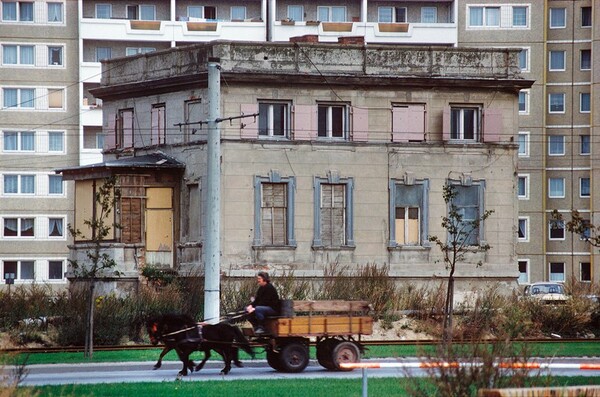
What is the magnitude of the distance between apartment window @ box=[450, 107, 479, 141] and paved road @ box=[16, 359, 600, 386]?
822 inches

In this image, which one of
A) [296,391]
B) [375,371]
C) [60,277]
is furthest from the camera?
[60,277]

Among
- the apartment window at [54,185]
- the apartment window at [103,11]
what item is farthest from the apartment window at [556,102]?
the apartment window at [54,185]

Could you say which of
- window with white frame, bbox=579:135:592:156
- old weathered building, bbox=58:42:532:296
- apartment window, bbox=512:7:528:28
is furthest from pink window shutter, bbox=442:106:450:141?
window with white frame, bbox=579:135:592:156

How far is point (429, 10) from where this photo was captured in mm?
92125

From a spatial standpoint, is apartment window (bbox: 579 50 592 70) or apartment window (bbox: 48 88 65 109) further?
apartment window (bbox: 579 50 592 70)

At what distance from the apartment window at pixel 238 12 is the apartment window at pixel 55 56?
1096 centimetres

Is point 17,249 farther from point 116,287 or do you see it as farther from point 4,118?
point 116,287

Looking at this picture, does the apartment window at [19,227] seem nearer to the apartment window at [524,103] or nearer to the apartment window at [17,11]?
the apartment window at [17,11]

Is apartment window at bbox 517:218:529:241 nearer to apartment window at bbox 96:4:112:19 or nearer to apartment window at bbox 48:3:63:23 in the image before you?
apartment window at bbox 96:4:112:19

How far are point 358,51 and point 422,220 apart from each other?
649cm

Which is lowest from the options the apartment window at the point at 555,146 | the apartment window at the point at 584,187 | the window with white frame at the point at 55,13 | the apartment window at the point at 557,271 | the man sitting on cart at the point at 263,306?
the apartment window at the point at 557,271

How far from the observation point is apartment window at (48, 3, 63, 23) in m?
89.8

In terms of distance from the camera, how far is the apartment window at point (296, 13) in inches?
3570

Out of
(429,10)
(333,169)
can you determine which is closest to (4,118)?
(429,10)
